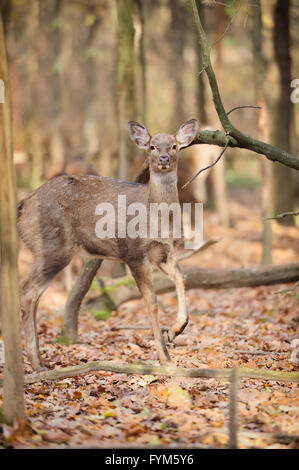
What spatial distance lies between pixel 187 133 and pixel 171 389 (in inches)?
117

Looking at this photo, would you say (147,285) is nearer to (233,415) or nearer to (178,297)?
(178,297)

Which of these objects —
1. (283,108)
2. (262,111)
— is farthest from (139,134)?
(283,108)

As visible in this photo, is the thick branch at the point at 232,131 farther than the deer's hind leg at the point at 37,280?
No

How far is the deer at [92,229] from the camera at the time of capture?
280 inches

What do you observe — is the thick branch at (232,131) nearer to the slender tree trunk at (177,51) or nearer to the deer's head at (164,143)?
the deer's head at (164,143)

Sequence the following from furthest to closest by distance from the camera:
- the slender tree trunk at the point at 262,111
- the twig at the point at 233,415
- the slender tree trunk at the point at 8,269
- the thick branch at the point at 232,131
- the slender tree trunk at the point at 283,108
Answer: the slender tree trunk at the point at 283,108
the slender tree trunk at the point at 262,111
the thick branch at the point at 232,131
the slender tree trunk at the point at 8,269
the twig at the point at 233,415

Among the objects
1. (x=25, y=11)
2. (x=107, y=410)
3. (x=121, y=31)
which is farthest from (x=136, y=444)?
(x=25, y=11)

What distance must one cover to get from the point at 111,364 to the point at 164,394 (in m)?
0.58

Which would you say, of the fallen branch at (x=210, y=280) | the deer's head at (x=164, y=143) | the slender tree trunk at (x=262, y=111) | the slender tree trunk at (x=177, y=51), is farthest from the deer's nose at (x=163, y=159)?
the slender tree trunk at (x=177, y=51)

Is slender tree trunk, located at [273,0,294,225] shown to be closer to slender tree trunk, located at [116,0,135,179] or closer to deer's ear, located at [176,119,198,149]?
slender tree trunk, located at [116,0,135,179]

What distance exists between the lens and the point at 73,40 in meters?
27.5

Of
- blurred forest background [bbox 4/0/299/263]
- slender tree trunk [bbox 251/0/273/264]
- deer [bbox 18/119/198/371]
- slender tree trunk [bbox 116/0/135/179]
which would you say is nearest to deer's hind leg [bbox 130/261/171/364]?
deer [bbox 18/119/198/371]

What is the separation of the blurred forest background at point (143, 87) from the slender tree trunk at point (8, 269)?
18.0 ft

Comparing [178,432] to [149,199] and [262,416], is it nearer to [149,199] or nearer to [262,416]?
[262,416]
